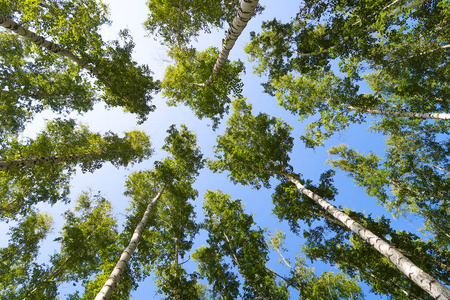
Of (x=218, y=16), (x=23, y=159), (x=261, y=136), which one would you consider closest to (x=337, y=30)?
(x=218, y=16)

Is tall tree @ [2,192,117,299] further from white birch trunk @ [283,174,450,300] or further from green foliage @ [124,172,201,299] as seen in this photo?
white birch trunk @ [283,174,450,300]

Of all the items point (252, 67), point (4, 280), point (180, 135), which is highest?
point (252, 67)

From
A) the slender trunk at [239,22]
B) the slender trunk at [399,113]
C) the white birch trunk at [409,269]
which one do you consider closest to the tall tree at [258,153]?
the white birch trunk at [409,269]

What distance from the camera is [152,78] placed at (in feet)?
32.6

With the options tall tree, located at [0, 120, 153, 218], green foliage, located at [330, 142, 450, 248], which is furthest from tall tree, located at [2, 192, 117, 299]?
green foliage, located at [330, 142, 450, 248]

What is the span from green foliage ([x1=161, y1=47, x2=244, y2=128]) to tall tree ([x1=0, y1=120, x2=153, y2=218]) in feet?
16.9

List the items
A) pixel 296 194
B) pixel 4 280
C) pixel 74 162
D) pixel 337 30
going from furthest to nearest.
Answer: pixel 4 280
pixel 74 162
pixel 296 194
pixel 337 30

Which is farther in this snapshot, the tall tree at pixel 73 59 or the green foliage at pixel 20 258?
the green foliage at pixel 20 258

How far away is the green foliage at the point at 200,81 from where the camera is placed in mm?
8289

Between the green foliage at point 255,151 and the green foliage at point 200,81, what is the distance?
247 cm

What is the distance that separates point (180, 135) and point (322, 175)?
984cm

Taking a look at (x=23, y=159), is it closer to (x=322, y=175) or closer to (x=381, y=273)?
(x=322, y=175)

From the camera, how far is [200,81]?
383 inches

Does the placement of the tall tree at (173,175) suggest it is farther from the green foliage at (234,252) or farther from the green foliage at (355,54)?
the green foliage at (355,54)
